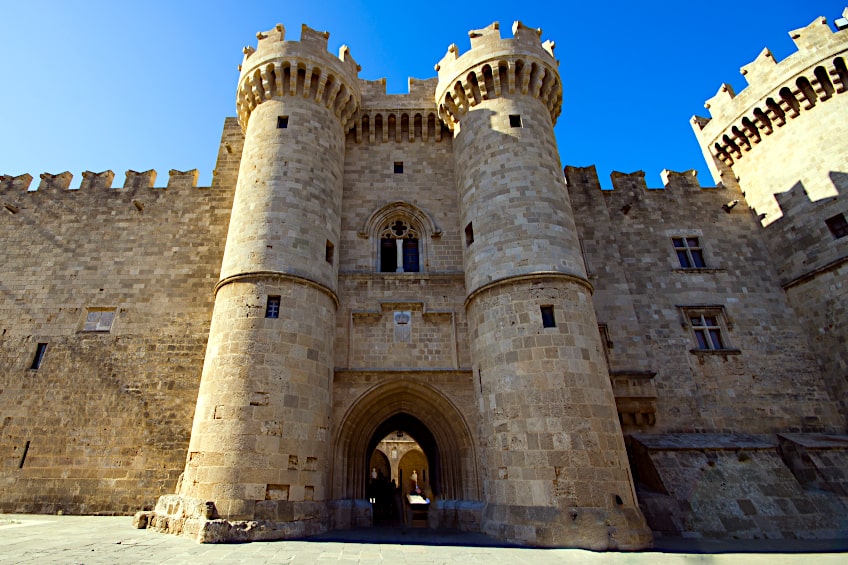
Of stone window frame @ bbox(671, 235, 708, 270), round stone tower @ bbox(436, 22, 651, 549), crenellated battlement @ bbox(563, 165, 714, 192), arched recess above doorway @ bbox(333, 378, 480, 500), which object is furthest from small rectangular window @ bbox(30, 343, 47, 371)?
stone window frame @ bbox(671, 235, 708, 270)

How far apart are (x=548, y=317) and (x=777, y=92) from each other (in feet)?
36.8

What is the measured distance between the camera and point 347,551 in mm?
6918

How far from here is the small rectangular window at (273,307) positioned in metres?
9.90

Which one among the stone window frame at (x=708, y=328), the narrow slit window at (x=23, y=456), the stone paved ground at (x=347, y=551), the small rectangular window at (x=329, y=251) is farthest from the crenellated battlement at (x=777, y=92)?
the narrow slit window at (x=23, y=456)

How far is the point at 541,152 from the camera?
39.3 feet

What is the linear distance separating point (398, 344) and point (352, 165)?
6.11m

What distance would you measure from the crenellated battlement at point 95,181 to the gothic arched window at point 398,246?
6.68 metres

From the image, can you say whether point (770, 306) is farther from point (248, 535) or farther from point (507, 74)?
point (248, 535)

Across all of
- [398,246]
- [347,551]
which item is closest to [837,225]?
[398,246]

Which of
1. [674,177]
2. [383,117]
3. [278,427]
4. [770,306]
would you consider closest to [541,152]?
[383,117]

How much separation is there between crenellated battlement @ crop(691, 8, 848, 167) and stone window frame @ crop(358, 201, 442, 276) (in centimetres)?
1086

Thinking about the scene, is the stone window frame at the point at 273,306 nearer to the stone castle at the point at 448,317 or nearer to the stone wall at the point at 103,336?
the stone castle at the point at 448,317

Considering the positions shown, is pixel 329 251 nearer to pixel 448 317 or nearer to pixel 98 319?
pixel 448 317

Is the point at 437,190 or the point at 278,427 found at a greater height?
the point at 437,190
